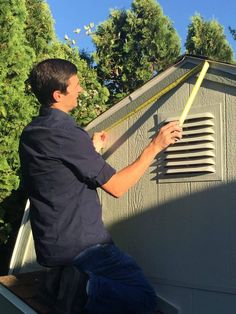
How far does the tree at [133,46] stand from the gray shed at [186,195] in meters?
5.76

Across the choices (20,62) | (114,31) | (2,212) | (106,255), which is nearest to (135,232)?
(106,255)

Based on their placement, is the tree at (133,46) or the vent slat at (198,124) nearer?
the vent slat at (198,124)

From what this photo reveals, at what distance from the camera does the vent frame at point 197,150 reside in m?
2.71

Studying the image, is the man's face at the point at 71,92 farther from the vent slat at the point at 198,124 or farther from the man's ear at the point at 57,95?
the vent slat at the point at 198,124

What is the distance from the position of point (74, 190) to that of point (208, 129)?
0.88 meters

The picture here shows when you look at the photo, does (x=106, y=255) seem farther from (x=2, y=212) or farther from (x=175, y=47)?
(x=175, y=47)

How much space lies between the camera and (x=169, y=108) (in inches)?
117

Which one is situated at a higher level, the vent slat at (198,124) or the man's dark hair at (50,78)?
the man's dark hair at (50,78)

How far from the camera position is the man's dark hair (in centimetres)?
246

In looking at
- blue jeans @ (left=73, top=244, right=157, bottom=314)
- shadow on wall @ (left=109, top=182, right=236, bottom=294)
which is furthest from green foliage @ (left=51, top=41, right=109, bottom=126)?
blue jeans @ (left=73, top=244, right=157, bottom=314)

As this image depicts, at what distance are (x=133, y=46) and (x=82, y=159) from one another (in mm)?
7163

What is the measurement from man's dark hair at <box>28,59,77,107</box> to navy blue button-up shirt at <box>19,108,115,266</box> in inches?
4.8

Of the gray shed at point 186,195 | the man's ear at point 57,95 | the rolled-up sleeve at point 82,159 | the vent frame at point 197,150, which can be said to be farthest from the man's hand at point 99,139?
the rolled-up sleeve at point 82,159

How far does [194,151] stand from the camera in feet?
9.20
